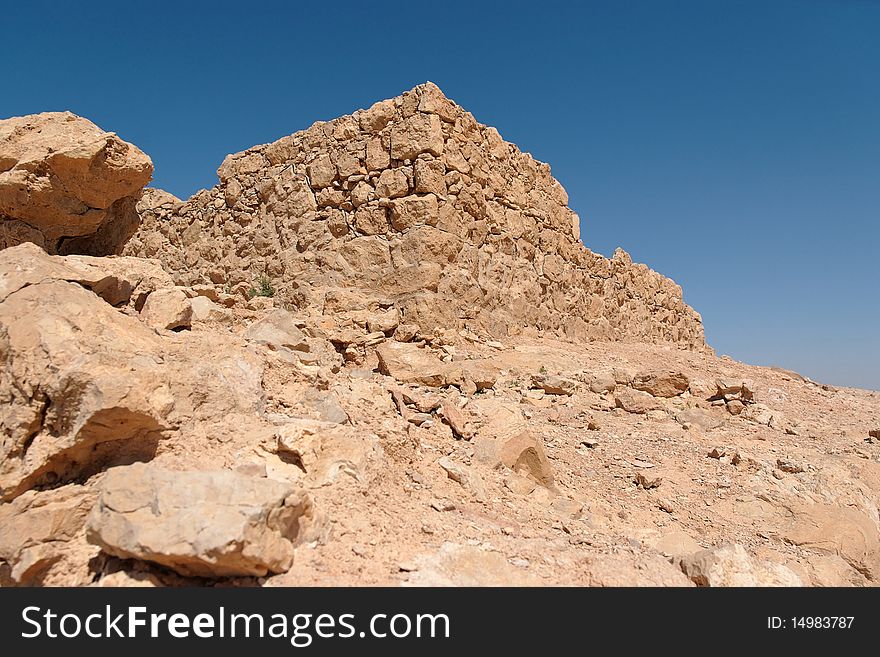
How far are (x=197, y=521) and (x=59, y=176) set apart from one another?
13.1 ft

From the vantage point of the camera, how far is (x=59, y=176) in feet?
15.7

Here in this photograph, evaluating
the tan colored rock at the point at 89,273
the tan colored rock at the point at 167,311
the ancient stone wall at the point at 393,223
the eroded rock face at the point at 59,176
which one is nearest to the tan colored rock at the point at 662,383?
the ancient stone wall at the point at 393,223

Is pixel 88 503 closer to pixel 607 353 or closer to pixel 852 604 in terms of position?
pixel 852 604

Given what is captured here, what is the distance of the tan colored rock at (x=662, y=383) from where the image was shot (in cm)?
707

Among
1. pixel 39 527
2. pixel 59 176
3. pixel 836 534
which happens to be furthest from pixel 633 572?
pixel 59 176

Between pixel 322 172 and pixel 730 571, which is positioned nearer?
pixel 730 571

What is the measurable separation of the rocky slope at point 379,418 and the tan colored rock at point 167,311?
0.08 feet

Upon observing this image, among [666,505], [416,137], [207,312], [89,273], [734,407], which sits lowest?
[666,505]

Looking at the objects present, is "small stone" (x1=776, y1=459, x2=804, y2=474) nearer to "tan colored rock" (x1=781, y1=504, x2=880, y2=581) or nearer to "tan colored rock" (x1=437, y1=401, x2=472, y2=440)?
"tan colored rock" (x1=781, y1=504, x2=880, y2=581)

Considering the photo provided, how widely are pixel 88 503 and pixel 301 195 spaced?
21.2 feet

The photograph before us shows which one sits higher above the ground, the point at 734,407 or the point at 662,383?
the point at 662,383

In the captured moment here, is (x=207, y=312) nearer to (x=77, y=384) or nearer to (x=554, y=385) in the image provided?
(x=77, y=384)

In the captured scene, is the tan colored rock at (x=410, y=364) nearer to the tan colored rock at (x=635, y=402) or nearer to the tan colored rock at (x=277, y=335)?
the tan colored rock at (x=277, y=335)

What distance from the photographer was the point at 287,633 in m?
2.16
